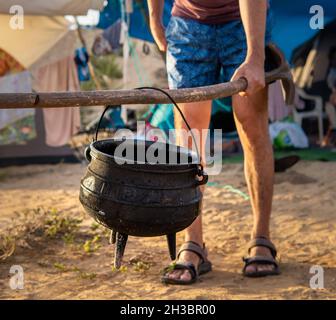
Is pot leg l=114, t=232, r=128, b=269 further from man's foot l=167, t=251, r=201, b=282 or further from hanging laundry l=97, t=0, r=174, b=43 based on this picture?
hanging laundry l=97, t=0, r=174, b=43

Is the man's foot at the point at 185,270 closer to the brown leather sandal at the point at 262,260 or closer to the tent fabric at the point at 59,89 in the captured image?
the brown leather sandal at the point at 262,260

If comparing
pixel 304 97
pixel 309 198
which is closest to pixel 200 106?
pixel 309 198

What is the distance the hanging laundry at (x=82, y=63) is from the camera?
7.17 meters

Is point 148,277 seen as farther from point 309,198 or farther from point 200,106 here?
point 309,198

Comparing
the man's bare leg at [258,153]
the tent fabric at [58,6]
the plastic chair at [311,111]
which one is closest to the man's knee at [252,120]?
the man's bare leg at [258,153]

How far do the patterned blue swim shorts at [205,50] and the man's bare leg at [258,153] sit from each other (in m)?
0.20

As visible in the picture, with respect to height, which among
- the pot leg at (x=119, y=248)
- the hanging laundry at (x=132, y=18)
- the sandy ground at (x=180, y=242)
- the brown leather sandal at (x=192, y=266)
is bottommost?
the sandy ground at (x=180, y=242)

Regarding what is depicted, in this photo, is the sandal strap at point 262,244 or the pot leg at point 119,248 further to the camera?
the sandal strap at point 262,244

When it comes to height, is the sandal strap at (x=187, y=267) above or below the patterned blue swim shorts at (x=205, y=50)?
below

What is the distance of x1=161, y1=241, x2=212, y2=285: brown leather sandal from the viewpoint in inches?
120

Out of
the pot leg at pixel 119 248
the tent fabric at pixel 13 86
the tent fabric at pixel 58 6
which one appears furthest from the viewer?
the tent fabric at pixel 13 86

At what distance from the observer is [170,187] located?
2076 mm

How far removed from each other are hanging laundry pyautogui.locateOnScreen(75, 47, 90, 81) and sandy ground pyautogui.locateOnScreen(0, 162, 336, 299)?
7.24ft
